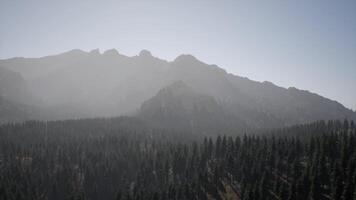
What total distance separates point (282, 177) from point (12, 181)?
123 m

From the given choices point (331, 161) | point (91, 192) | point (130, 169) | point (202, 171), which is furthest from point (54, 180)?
Answer: point (331, 161)

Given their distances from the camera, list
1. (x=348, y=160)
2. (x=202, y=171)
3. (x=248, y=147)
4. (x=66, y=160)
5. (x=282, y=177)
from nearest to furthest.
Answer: (x=348, y=160) → (x=282, y=177) → (x=202, y=171) → (x=248, y=147) → (x=66, y=160)

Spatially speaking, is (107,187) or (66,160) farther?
(66,160)

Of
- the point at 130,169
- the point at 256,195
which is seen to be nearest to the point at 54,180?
the point at 130,169

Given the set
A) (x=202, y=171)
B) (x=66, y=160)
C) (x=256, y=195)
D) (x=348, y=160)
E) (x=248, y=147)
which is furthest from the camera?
(x=66, y=160)

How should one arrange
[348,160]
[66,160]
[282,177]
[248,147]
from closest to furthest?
[348,160]
[282,177]
[248,147]
[66,160]

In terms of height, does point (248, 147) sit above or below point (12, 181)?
above

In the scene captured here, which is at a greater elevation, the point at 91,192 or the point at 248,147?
the point at 248,147

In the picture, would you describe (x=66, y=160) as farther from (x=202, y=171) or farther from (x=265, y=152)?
(x=265, y=152)

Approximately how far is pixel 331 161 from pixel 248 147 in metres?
48.0

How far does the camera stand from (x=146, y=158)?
619ft

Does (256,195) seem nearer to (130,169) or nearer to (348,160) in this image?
(348,160)

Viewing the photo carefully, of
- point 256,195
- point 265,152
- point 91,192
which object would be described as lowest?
point 91,192

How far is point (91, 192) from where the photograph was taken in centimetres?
16462
